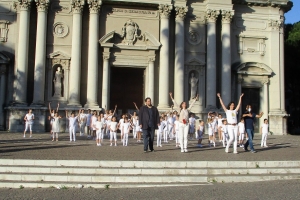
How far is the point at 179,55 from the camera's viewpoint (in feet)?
92.4

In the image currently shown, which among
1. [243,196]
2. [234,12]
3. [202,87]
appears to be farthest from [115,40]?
[243,196]

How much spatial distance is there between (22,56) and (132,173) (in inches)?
733

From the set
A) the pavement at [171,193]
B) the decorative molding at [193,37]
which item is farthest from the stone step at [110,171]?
the decorative molding at [193,37]

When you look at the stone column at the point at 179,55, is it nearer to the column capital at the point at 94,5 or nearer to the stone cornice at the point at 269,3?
the stone cornice at the point at 269,3

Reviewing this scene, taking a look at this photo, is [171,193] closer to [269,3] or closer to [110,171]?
[110,171]

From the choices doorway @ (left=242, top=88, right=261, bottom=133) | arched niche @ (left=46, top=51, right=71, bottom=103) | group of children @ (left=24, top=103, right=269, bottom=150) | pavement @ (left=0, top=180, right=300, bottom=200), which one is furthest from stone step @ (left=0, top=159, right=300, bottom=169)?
doorway @ (left=242, top=88, right=261, bottom=133)

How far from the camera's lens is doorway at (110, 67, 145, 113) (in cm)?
3000

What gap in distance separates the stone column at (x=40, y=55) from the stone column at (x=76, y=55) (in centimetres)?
188

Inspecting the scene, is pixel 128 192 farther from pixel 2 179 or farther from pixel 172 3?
pixel 172 3

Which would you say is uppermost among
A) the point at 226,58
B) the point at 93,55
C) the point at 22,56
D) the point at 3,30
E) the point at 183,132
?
the point at 3,30

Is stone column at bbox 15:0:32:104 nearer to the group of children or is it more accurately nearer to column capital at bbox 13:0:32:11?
column capital at bbox 13:0:32:11

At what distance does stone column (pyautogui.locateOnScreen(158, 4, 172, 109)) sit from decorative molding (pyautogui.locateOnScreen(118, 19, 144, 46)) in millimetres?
1955

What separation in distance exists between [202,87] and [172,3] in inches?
258

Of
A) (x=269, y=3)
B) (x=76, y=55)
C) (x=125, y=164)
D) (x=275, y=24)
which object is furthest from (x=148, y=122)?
(x=269, y=3)
